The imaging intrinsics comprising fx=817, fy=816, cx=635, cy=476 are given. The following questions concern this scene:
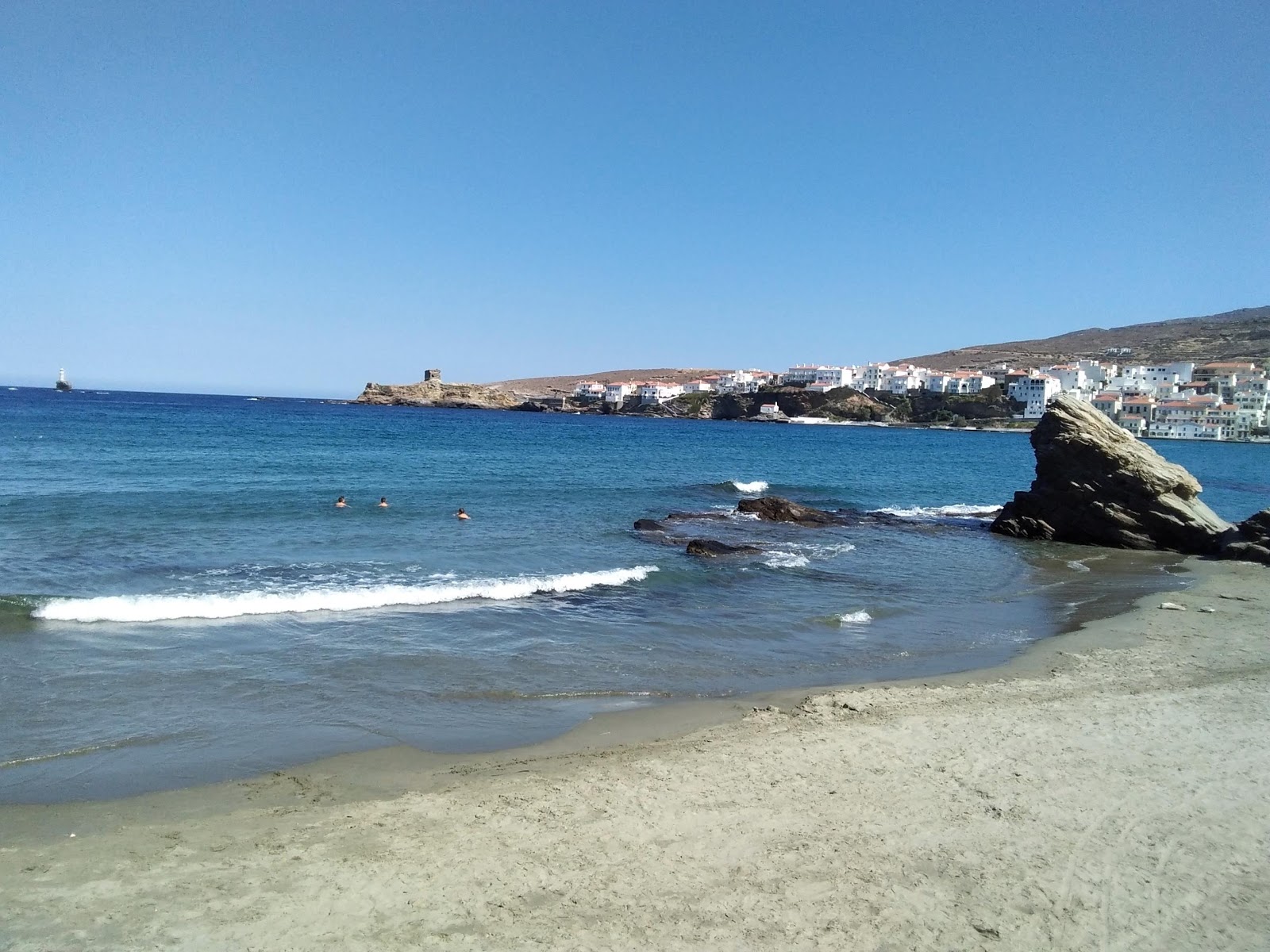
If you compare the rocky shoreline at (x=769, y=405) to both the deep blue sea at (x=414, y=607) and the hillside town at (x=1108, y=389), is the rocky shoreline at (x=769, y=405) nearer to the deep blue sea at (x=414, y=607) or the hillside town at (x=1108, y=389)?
the hillside town at (x=1108, y=389)

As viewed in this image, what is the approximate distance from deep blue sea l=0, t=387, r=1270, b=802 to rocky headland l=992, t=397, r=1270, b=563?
76.8 inches

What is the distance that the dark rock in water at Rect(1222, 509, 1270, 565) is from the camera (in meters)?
22.8

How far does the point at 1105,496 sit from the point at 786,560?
39.8ft

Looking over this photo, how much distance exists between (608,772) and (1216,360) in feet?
682

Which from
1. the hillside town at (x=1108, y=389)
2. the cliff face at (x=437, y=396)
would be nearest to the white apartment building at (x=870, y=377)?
the hillside town at (x=1108, y=389)

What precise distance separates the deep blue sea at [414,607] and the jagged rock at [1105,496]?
194 cm

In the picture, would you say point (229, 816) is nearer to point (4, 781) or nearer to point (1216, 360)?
point (4, 781)

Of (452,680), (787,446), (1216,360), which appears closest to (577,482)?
(452,680)

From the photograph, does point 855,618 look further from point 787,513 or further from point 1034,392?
point 1034,392

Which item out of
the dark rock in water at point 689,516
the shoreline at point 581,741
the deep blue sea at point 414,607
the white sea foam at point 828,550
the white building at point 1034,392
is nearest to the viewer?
the shoreline at point 581,741

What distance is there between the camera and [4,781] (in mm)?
8305

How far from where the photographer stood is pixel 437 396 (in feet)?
601

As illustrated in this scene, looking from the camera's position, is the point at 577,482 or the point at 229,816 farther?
the point at 577,482

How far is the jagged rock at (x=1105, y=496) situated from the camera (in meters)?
25.3
